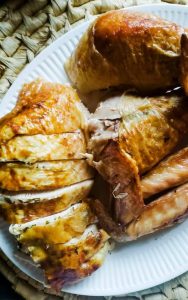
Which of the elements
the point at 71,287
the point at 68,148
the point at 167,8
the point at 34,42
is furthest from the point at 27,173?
the point at 167,8

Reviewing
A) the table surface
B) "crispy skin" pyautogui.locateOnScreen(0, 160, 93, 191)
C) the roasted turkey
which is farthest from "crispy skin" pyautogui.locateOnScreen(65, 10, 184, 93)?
the table surface

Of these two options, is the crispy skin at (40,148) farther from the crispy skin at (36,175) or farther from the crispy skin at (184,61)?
the crispy skin at (184,61)

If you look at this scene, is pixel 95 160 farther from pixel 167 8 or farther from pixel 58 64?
pixel 167 8

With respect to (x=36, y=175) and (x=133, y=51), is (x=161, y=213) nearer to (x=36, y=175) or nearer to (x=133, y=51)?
(x=36, y=175)

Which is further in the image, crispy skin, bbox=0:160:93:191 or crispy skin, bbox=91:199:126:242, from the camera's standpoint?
crispy skin, bbox=91:199:126:242

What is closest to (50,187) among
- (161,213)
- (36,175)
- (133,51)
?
(36,175)

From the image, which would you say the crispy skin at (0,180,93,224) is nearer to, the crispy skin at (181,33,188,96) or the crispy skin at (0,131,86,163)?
the crispy skin at (0,131,86,163)
